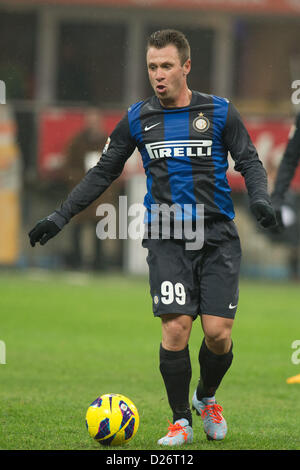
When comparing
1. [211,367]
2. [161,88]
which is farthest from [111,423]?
[161,88]

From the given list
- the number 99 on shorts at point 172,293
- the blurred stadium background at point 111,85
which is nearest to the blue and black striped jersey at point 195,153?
the number 99 on shorts at point 172,293

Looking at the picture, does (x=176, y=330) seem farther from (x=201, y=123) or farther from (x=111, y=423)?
(x=201, y=123)

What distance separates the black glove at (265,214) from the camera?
544 centimetres

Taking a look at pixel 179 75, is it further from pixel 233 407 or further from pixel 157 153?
pixel 233 407

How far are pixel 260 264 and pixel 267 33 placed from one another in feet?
19.8

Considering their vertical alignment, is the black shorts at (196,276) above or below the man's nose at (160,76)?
below

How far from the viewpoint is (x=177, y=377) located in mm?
5641

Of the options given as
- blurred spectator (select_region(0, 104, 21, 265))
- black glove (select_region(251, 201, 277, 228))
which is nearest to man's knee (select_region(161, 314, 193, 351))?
black glove (select_region(251, 201, 277, 228))

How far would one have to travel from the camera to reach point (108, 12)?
19.5 meters

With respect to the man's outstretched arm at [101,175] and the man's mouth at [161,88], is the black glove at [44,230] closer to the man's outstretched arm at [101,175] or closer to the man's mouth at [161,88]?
the man's outstretched arm at [101,175]

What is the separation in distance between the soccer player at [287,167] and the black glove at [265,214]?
94.0 inches

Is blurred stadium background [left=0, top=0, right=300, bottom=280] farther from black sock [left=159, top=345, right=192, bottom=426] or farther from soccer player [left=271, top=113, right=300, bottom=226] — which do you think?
black sock [left=159, top=345, right=192, bottom=426]

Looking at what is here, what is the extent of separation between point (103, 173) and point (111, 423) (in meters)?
1.37
